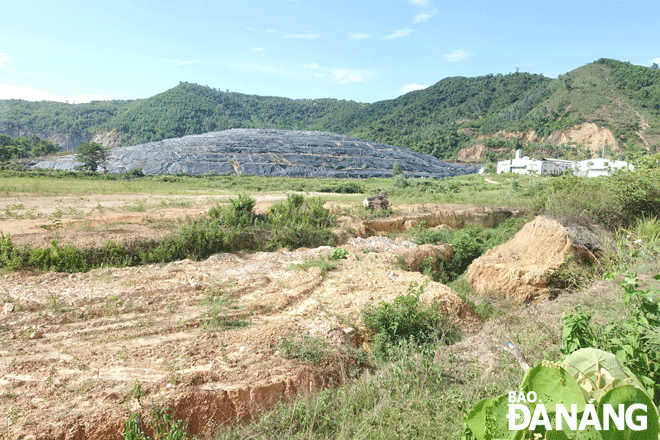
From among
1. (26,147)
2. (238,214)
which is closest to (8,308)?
(238,214)

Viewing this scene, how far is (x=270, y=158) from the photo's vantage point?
3584 centimetres

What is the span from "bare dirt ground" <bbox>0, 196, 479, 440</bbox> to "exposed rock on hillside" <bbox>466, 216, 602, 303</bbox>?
155cm

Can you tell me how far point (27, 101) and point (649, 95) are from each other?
13600 cm

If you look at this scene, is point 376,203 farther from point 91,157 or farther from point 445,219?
point 91,157

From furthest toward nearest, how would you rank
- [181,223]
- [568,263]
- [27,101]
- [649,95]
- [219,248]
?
[27,101] → [649,95] → [181,223] → [219,248] → [568,263]

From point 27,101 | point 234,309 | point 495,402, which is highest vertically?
point 27,101

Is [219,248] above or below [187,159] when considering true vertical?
below

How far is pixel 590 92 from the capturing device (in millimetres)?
57062

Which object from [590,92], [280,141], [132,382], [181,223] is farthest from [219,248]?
[590,92]

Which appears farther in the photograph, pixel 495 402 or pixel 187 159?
pixel 187 159

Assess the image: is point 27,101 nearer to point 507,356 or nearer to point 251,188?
point 251,188

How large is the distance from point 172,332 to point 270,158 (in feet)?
106

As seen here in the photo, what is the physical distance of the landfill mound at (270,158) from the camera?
108 ft

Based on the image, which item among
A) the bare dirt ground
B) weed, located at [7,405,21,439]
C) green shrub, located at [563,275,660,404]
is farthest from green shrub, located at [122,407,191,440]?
green shrub, located at [563,275,660,404]
